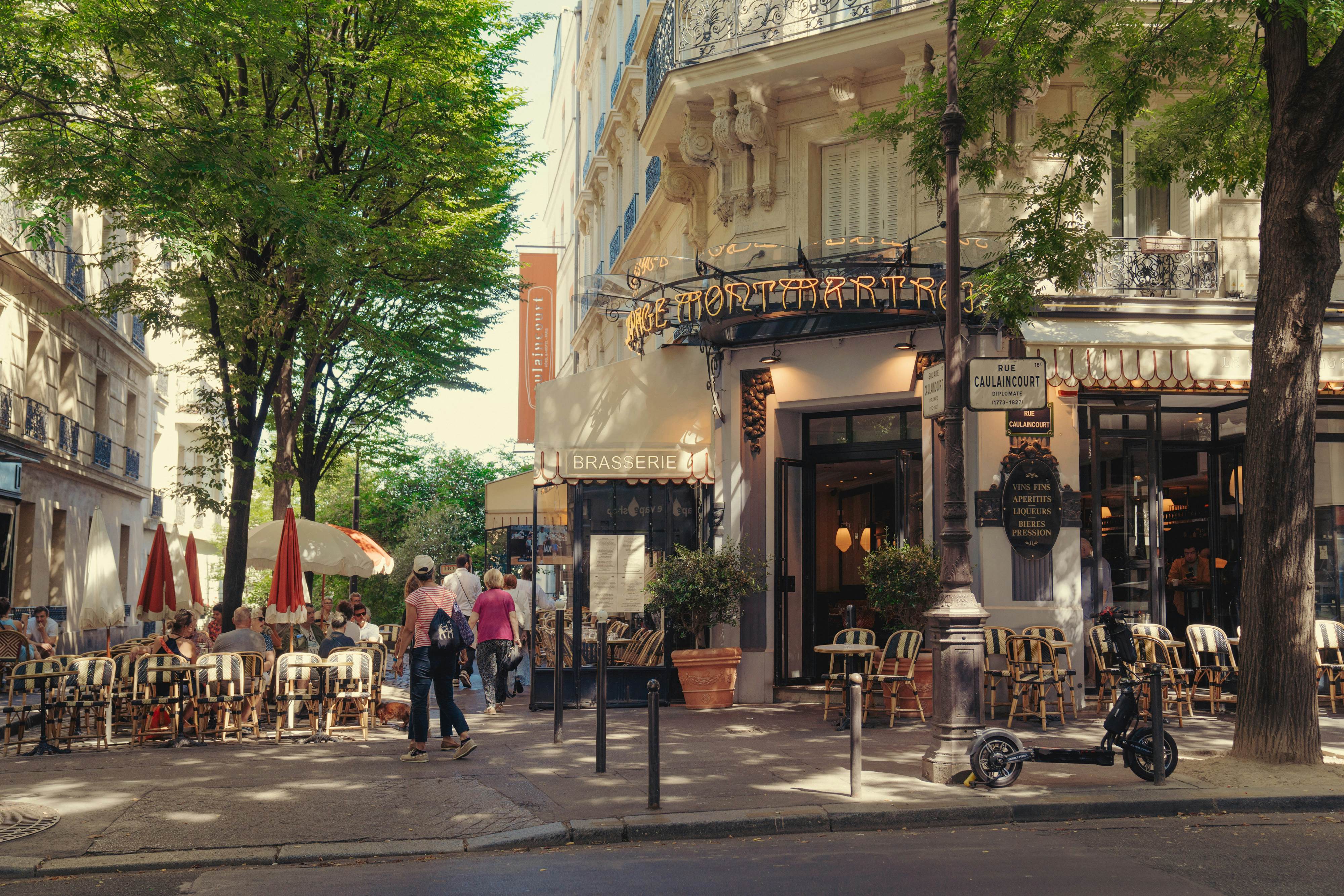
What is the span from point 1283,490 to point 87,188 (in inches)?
500

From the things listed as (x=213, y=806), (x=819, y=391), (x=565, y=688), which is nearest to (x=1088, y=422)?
(x=819, y=391)

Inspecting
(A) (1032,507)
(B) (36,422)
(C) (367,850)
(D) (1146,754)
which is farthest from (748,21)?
(B) (36,422)

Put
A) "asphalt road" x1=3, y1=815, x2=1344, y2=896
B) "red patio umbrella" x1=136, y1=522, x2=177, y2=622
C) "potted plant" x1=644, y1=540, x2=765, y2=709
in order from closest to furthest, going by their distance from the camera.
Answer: "asphalt road" x1=3, y1=815, x2=1344, y2=896 < "potted plant" x1=644, y1=540, x2=765, y2=709 < "red patio umbrella" x1=136, y1=522, x2=177, y2=622

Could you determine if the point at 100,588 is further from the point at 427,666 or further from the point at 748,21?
the point at 748,21

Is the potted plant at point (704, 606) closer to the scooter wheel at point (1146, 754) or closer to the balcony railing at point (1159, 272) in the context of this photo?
the balcony railing at point (1159, 272)

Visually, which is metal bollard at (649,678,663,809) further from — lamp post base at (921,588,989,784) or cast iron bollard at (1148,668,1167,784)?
cast iron bollard at (1148,668,1167,784)

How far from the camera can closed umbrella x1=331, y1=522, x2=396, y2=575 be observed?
1914 cm

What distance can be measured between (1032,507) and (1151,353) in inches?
85.7

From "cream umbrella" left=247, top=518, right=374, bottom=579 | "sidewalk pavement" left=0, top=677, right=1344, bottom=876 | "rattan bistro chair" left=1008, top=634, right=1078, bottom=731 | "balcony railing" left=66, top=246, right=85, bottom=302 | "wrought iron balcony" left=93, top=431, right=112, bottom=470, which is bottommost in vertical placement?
"sidewalk pavement" left=0, top=677, right=1344, bottom=876

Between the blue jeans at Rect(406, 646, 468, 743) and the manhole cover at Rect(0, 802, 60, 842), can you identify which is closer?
the manhole cover at Rect(0, 802, 60, 842)

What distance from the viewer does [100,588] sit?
663 inches

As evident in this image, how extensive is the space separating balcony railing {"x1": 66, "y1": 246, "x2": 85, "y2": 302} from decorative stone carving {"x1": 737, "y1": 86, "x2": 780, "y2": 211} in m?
15.4

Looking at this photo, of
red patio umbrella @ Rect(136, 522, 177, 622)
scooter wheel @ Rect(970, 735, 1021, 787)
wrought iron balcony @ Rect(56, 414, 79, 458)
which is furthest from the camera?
wrought iron balcony @ Rect(56, 414, 79, 458)

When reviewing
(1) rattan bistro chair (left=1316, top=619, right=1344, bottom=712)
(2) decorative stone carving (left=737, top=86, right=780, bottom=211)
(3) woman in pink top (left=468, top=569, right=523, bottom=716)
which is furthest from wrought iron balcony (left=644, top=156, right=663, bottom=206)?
(1) rattan bistro chair (left=1316, top=619, right=1344, bottom=712)
